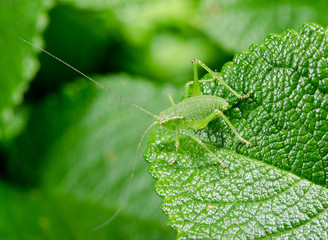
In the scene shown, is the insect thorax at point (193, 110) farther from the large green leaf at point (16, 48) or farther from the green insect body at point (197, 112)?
the large green leaf at point (16, 48)

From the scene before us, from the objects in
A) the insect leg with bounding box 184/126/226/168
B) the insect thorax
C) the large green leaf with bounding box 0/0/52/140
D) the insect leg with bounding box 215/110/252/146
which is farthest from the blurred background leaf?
the insect leg with bounding box 215/110/252/146

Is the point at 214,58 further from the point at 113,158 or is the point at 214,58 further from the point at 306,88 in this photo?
the point at 306,88

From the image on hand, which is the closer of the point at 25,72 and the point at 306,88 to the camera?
the point at 306,88

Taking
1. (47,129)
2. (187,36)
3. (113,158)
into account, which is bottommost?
(113,158)

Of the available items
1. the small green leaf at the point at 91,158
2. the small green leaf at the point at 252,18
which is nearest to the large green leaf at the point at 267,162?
the small green leaf at the point at 91,158

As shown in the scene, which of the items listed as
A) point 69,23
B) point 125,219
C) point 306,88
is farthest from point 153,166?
point 69,23

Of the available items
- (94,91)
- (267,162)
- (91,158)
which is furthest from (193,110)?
(94,91)

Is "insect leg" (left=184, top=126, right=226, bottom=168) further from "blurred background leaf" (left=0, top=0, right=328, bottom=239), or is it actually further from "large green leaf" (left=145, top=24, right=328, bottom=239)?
"blurred background leaf" (left=0, top=0, right=328, bottom=239)
